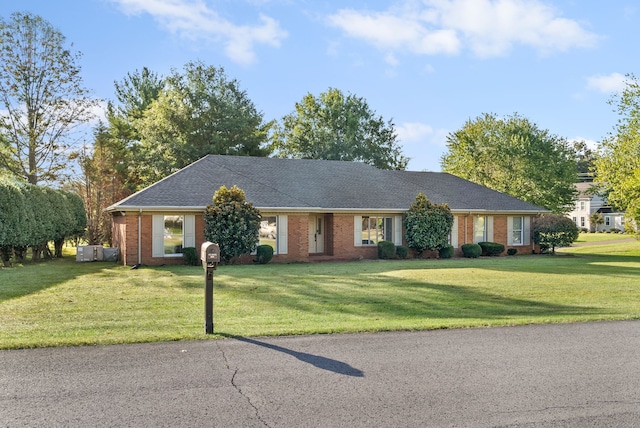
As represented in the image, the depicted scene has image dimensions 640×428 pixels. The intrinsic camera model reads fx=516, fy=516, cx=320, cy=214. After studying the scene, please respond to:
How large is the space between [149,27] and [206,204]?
290 inches

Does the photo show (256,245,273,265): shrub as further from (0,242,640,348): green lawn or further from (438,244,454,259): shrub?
(438,244,454,259): shrub

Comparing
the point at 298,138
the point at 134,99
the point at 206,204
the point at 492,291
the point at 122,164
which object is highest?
the point at 134,99

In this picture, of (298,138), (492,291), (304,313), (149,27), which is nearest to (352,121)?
(298,138)

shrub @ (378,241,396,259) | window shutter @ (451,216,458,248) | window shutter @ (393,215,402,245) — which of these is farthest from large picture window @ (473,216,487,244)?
shrub @ (378,241,396,259)

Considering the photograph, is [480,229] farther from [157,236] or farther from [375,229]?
[157,236]

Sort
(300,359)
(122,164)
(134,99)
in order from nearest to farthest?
(300,359) → (122,164) → (134,99)

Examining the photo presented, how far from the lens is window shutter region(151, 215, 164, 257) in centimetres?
2073

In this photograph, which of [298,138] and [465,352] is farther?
[298,138]

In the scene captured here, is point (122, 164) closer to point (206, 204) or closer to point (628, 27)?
point (206, 204)

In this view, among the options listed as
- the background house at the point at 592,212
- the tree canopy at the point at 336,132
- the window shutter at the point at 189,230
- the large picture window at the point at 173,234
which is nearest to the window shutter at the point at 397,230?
the window shutter at the point at 189,230

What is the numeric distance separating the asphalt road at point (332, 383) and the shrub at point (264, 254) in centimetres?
1430

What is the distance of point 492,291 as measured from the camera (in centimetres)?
1295

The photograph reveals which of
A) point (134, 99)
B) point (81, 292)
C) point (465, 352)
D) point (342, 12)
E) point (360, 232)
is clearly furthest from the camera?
point (134, 99)

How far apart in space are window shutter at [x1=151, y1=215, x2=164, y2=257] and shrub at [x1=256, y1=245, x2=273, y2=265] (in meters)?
3.87
